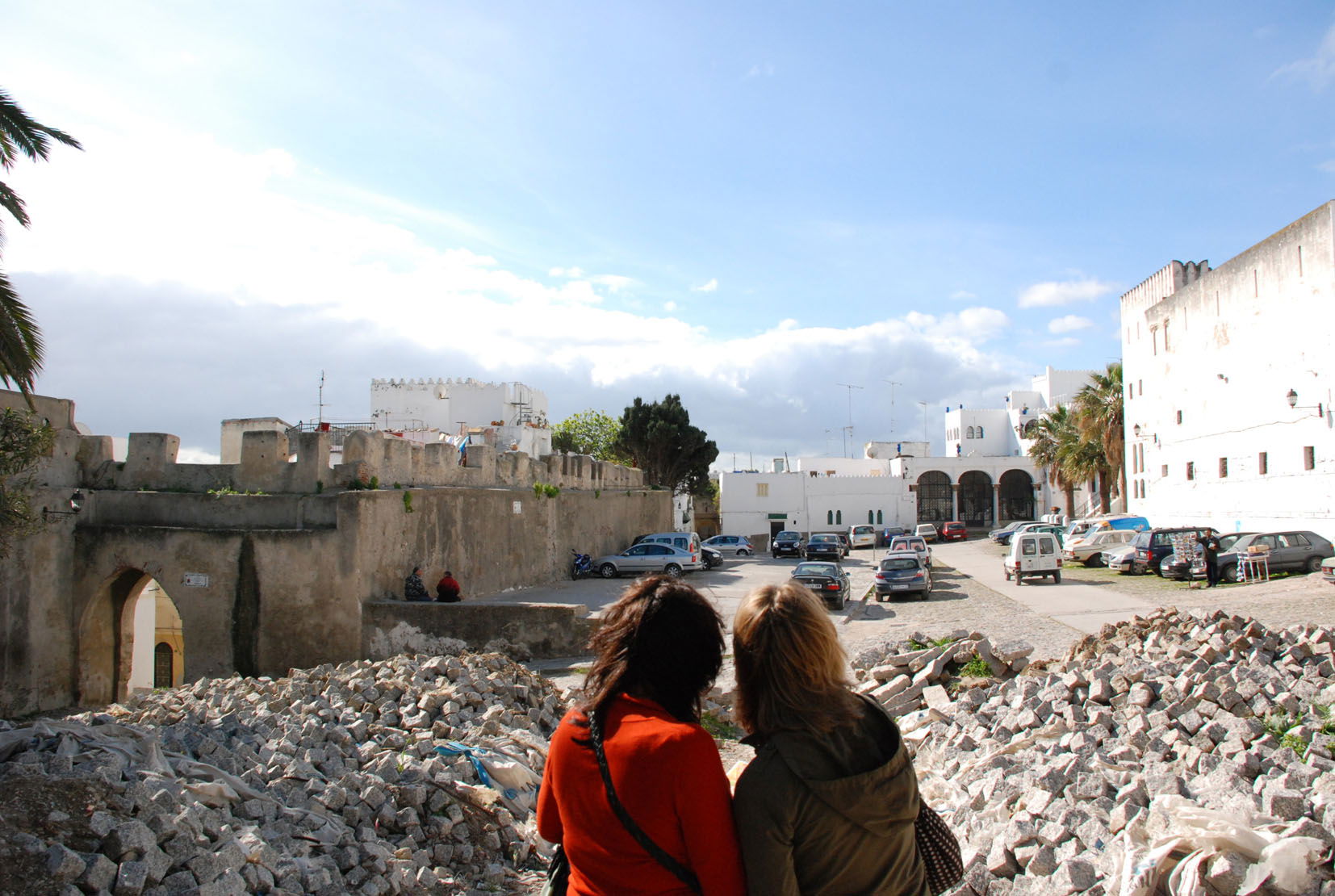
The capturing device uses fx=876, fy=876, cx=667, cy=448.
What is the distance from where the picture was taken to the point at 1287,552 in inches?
885

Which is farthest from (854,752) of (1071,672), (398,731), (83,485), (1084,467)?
(1084,467)

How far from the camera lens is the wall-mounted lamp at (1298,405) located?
2411 cm

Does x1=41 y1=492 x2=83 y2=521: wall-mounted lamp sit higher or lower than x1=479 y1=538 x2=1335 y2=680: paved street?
higher

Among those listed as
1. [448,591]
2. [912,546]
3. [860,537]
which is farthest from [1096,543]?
[448,591]

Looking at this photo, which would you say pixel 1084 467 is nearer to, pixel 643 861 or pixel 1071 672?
pixel 1071 672

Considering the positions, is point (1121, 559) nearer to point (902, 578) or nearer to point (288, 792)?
point (902, 578)

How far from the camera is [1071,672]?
26.6ft

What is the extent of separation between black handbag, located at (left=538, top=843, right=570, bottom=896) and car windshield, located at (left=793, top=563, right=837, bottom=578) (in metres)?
20.5

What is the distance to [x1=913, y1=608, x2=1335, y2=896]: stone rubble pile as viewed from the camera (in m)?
4.48

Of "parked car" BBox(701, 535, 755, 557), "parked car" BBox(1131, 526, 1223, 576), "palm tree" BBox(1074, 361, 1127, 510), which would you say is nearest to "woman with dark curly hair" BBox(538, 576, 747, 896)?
"parked car" BBox(1131, 526, 1223, 576)

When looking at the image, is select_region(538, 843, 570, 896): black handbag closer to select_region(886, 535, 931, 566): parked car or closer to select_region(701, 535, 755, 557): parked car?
select_region(886, 535, 931, 566): parked car

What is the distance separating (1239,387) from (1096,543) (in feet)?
22.8

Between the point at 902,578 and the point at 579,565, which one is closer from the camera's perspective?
the point at 902,578

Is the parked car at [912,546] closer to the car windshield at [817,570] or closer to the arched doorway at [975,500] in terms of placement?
the car windshield at [817,570]
